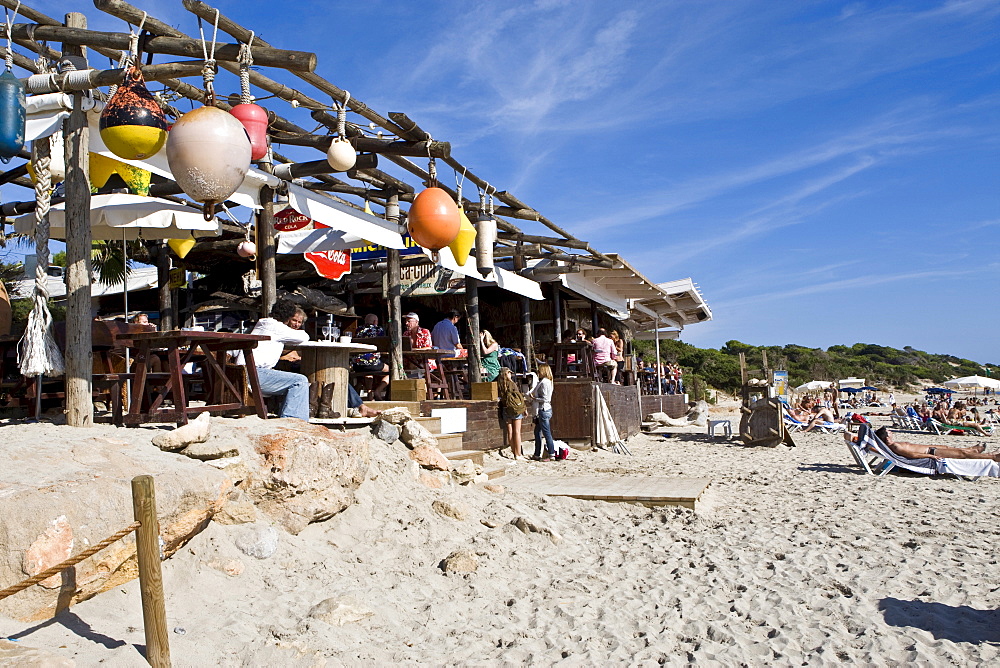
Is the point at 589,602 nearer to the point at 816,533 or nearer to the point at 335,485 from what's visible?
the point at 335,485

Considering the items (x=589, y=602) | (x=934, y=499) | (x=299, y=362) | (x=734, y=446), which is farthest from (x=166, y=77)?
(x=734, y=446)

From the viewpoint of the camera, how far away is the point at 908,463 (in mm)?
9461

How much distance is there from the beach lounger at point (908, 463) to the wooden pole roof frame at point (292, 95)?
5299mm

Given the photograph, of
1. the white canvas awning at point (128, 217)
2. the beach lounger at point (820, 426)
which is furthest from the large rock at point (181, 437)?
the beach lounger at point (820, 426)

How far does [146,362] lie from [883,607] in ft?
15.8

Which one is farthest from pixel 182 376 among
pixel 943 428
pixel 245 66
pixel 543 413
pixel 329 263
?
pixel 943 428

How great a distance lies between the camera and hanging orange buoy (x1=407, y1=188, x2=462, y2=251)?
5.68 metres

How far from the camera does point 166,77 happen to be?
4719mm

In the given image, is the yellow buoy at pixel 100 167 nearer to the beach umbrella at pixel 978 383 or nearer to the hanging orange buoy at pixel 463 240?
the hanging orange buoy at pixel 463 240

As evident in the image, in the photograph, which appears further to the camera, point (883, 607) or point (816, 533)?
point (816, 533)

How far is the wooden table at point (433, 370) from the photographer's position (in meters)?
9.39

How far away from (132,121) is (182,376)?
5.76 ft

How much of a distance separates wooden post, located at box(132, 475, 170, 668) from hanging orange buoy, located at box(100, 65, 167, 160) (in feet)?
7.43

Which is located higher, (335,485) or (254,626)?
(335,485)
